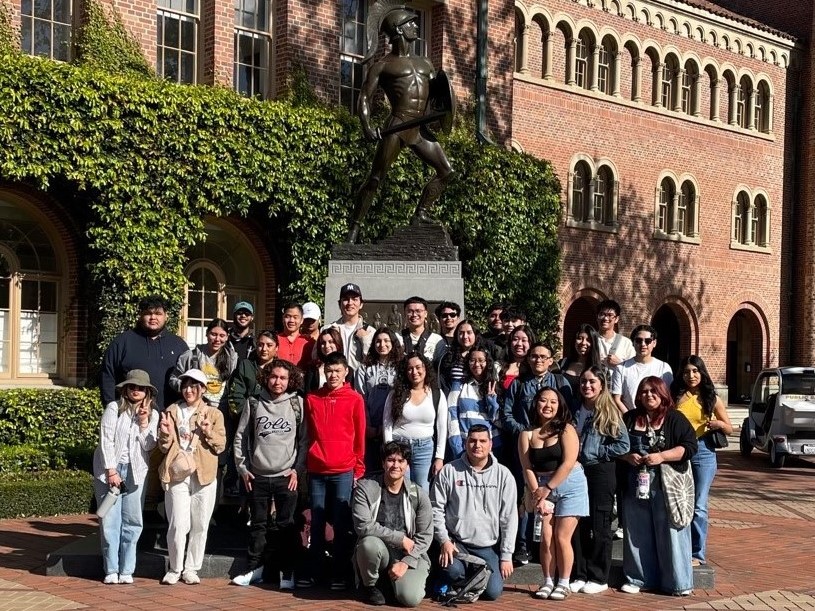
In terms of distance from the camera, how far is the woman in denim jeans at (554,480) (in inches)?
337

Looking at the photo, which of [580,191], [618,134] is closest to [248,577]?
[580,191]

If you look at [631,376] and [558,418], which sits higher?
[631,376]

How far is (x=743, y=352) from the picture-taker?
3366 cm

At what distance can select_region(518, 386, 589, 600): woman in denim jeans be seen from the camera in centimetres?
855

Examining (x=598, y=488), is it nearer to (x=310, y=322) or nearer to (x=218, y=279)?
(x=310, y=322)

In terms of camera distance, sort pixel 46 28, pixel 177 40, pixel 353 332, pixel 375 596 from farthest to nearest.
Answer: pixel 177 40
pixel 46 28
pixel 353 332
pixel 375 596

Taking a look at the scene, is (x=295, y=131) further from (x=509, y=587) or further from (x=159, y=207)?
(x=509, y=587)

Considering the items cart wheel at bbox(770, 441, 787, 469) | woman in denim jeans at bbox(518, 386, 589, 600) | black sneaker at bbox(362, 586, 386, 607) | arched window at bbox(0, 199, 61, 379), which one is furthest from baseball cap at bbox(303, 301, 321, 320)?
cart wheel at bbox(770, 441, 787, 469)

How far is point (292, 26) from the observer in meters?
19.9

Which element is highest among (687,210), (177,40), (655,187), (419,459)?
(177,40)

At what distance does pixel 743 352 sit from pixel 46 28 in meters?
22.2

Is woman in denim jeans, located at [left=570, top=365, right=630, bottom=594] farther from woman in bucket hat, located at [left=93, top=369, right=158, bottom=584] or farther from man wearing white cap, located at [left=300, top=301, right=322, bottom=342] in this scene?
woman in bucket hat, located at [left=93, top=369, right=158, bottom=584]

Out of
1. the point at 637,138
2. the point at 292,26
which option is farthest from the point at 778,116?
the point at 292,26

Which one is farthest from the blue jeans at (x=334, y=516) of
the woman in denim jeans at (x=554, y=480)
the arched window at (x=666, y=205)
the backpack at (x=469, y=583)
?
the arched window at (x=666, y=205)
